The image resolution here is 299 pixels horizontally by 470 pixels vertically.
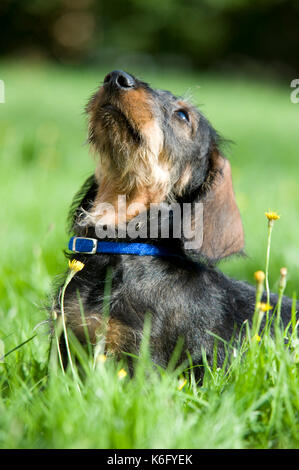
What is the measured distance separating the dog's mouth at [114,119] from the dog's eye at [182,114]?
402 millimetres

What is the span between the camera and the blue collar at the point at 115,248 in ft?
9.21

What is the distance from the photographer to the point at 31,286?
410 centimetres

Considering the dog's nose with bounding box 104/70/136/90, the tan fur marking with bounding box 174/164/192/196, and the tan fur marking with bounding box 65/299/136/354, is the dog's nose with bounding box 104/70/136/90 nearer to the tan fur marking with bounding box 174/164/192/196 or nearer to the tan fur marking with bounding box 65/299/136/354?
the tan fur marking with bounding box 174/164/192/196

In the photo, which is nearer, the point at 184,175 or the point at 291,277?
the point at 184,175

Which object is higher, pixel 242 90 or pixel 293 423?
pixel 242 90

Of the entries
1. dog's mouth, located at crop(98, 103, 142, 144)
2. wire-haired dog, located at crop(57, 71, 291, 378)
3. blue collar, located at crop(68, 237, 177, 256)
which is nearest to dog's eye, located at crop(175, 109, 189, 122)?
wire-haired dog, located at crop(57, 71, 291, 378)

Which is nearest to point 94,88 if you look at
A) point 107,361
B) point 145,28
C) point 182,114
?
point 182,114

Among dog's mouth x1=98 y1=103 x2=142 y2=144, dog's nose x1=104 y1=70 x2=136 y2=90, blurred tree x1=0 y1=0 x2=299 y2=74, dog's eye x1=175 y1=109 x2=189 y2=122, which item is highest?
blurred tree x1=0 y1=0 x2=299 y2=74

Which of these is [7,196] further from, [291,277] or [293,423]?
[293,423]

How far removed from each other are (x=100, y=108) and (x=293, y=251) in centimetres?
251

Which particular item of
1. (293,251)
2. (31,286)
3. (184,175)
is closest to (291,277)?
(293,251)

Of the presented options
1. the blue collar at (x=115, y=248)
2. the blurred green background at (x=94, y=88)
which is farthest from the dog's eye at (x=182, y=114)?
the blue collar at (x=115, y=248)

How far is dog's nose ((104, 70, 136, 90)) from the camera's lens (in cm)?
297

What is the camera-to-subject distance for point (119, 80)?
117 inches
